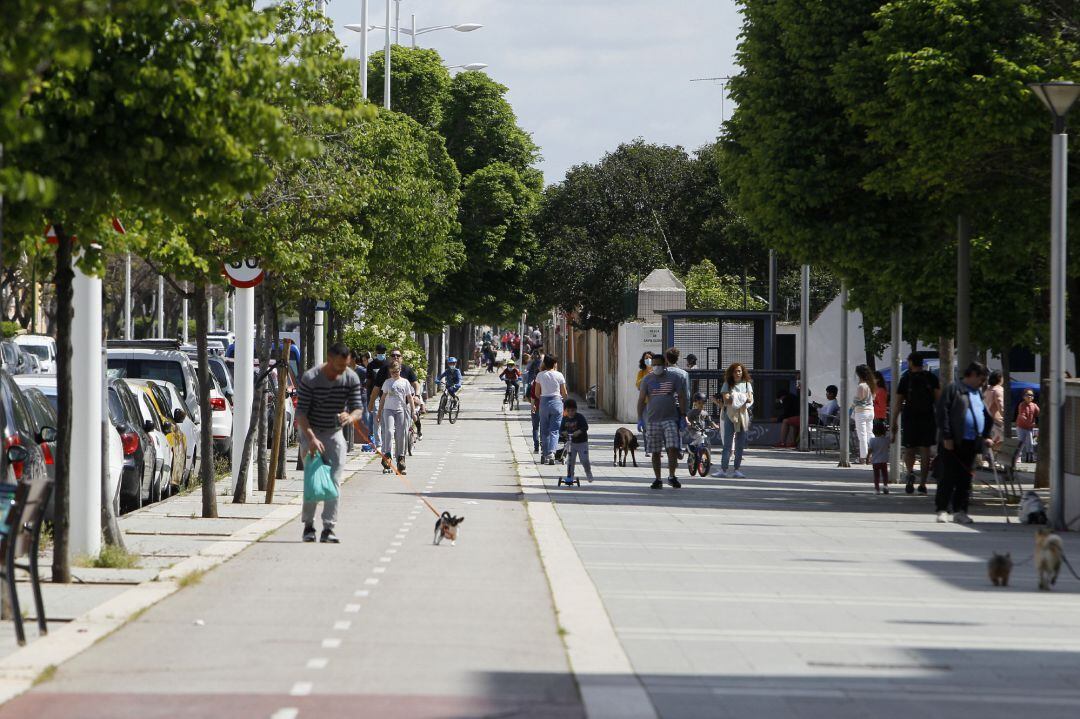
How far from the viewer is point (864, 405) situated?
2764 cm

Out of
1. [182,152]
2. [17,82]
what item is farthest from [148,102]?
[17,82]

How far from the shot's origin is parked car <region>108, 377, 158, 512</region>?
57.9ft

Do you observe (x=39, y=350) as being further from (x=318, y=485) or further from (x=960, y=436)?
(x=318, y=485)

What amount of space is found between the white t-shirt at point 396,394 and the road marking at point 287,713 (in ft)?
61.3

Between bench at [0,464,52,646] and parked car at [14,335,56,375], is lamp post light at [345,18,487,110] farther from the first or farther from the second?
bench at [0,464,52,646]

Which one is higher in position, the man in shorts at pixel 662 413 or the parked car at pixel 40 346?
the parked car at pixel 40 346

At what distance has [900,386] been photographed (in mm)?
21062

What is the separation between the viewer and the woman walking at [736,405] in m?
24.4

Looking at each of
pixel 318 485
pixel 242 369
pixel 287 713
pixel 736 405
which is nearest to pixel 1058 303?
pixel 318 485

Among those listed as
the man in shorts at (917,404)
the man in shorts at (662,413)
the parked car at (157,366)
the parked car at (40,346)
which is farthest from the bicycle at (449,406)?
the man in shorts at (917,404)

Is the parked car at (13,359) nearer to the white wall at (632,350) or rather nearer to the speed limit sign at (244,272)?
the speed limit sign at (244,272)

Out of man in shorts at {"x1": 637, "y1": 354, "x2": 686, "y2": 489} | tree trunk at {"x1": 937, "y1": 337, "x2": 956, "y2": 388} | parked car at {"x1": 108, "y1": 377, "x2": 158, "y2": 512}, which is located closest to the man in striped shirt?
parked car at {"x1": 108, "y1": 377, "x2": 158, "y2": 512}

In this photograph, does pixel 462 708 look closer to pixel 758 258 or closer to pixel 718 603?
pixel 718 603

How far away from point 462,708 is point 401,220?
2580 centimetres
